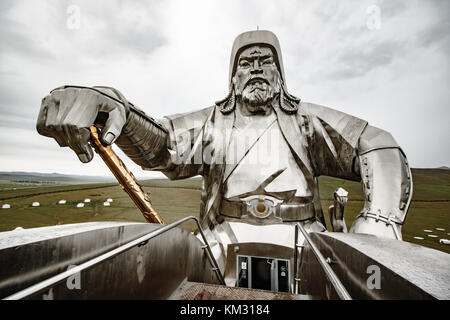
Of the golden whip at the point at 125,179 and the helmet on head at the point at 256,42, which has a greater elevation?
the helmet on head at the point at 256,42

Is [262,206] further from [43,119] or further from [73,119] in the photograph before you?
[43,119]

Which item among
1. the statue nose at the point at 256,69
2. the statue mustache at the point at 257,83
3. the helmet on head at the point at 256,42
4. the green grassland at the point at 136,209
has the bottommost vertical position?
the green grassland at the point at 136,209

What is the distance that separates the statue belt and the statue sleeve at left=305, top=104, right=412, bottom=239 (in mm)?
477

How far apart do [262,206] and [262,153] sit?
61 centimetres

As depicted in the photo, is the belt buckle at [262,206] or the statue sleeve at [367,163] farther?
the belt buckle at [262,206]

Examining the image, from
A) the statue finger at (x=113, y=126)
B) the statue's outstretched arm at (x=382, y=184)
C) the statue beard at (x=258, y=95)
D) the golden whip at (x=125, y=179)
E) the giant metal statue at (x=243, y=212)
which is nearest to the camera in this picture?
the giant metal statue at (x=243, y=212)

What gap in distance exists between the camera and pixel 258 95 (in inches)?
107

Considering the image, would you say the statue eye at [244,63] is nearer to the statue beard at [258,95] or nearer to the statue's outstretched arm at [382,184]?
the statue beard at [258,95]

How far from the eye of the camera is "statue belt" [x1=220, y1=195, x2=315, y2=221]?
91.3 inches

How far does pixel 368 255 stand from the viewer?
34.0 inches

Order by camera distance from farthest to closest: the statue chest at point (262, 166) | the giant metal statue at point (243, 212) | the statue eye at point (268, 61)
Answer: the statue eye at point (268, 61)
the statue chest at point (262, 166)
the giant metal statue at point (243, 212)

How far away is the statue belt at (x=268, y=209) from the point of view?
2318 mm

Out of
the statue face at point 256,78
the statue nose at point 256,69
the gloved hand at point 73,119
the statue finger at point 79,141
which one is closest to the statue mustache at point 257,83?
the statue face at point 256,78

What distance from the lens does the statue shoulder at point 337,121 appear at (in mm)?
2506
